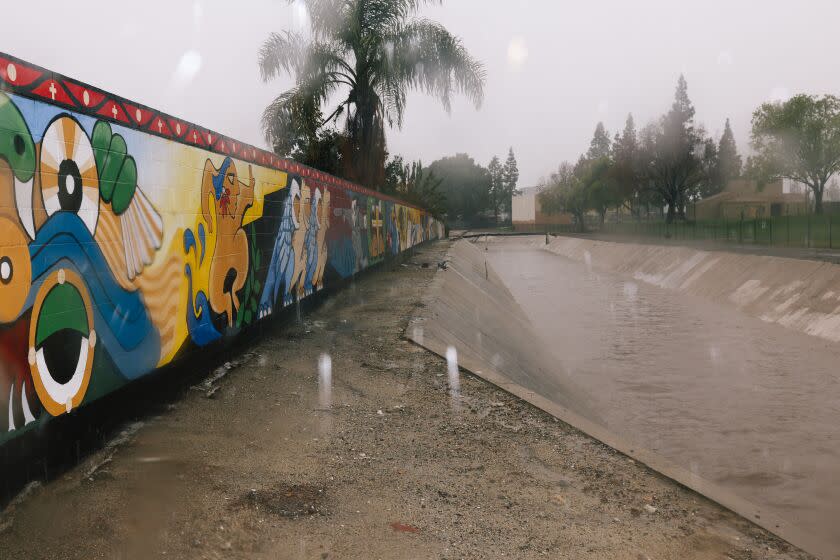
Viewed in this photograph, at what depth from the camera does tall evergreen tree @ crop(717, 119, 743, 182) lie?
120 m

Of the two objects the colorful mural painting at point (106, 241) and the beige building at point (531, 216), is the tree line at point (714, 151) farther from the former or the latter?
the colorful mural painting at point (106, 241)

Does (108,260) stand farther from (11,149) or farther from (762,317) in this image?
(762,317)


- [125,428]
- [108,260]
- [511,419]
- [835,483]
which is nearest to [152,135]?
[108,260]

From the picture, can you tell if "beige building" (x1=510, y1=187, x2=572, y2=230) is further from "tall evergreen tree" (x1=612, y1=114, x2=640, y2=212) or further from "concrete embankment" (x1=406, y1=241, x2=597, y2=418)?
"concrete embankment" (x1=406, y1=241, x2=597, y2=418)

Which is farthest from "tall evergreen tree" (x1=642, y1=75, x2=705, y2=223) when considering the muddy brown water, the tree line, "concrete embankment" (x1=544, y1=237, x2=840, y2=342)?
the muddy brown water

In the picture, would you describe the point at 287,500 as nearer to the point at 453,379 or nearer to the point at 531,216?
the point at 453,379

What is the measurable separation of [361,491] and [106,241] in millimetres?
2400

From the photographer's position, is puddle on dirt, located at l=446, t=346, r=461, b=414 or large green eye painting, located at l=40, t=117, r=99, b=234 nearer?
large green eye painting, located at l=40, t=117, r=99, b=234

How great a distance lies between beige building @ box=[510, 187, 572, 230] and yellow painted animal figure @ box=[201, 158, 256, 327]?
348 feet

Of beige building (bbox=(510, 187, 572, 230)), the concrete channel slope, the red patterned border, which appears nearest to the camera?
the red patterned border

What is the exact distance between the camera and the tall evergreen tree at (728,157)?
120 m

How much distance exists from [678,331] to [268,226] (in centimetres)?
1445

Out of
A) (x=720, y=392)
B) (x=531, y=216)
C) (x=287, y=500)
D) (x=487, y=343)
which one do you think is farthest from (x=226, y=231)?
(x=531, y=216)

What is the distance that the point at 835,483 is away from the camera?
748cm
